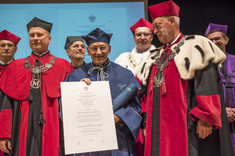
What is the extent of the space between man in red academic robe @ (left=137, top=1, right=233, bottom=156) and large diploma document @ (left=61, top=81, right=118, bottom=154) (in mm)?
448

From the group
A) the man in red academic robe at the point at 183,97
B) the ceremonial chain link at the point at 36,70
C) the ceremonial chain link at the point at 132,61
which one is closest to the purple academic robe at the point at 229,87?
the man in red academic robe at the point at 183,97

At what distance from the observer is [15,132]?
10.2 feet

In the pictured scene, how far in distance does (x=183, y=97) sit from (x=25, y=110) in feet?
5.99

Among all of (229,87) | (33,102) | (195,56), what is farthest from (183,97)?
(33,102)

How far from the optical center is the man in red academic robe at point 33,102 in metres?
3.02

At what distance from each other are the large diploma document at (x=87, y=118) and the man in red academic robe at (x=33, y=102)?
54cm

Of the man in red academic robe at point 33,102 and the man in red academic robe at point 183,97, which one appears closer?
the man in red academic robe at point 183,97

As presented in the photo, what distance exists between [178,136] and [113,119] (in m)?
0.66

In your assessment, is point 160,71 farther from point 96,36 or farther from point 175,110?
point 96,36

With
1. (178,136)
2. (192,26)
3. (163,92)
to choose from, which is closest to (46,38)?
(163,92)

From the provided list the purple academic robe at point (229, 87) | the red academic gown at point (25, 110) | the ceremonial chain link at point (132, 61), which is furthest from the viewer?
the ceremonial chain link at point (132, 61)

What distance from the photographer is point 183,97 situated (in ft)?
8.20

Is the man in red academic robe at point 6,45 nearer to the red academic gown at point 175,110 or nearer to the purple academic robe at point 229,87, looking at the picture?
the red academic gown at point 175,110

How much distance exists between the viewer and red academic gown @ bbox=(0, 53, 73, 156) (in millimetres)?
3012
